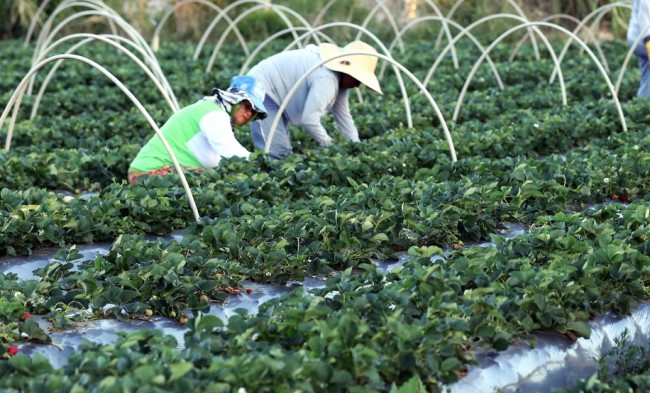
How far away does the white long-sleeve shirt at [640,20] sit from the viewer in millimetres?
10273

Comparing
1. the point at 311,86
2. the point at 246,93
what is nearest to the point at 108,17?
the point at 311,86

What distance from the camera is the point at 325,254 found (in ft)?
17.0

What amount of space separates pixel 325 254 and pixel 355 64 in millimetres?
2902

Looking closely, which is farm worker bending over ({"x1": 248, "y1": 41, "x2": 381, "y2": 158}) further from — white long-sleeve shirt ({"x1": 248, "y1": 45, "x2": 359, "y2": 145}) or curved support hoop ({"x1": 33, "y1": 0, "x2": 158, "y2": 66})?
curved support hoop ({"x1": 33, "y1": 0, "x2": 158, "y2": 66})

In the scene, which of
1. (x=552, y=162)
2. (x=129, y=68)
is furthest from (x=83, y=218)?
(x=129, y=68)

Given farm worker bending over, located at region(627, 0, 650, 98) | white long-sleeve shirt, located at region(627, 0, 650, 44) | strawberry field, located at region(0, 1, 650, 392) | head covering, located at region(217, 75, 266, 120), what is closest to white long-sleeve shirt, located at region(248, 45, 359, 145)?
strawberry field, located at region(0, 1, 650, 392)

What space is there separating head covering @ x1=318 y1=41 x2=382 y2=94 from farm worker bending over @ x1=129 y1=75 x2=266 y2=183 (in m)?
0.76

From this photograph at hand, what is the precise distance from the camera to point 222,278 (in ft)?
15.6

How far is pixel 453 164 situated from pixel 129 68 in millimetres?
6456

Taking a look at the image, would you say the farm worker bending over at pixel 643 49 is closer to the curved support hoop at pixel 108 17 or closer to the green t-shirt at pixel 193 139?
the curved support hoop at pixel 108 17

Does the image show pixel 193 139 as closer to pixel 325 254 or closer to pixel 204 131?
pixel 204 131

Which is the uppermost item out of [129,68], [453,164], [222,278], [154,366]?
[154,366]

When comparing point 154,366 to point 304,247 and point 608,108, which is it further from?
point 608,108

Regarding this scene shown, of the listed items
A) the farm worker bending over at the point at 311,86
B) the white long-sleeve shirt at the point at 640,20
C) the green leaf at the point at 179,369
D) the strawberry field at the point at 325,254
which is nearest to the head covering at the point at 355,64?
the farm worker bending over at the point at 311,86
